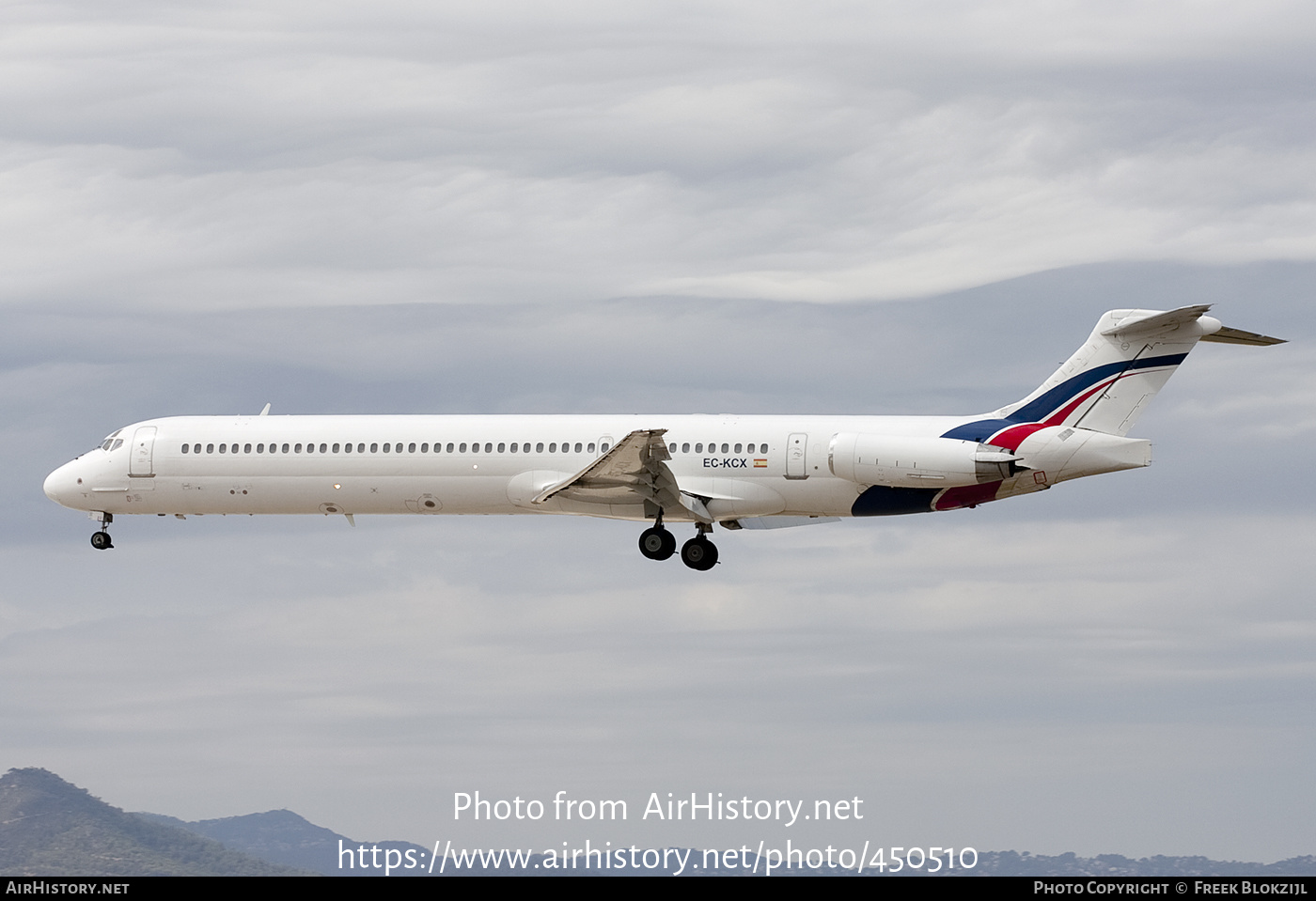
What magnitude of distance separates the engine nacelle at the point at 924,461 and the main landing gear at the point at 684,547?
492 centimetres

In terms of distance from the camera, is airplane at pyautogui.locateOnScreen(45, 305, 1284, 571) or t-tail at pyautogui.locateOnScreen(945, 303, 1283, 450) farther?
airplane at pyautogui.locateOnScreen(45, 305, 1284, 571)

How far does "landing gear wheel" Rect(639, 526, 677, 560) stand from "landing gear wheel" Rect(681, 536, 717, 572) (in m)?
0.58

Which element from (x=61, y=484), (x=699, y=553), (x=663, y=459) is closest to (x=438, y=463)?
(x=663, y=459)

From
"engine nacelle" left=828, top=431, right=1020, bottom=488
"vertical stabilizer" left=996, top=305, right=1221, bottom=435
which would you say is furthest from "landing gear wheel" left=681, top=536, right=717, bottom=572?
"vertical stabilizer" left=996, top=305, right=1221, bottom=435

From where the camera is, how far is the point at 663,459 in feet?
128

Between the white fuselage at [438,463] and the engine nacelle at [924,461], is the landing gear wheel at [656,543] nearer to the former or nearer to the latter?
the white fuselage at [438,463]

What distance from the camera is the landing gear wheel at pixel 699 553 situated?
1650 inches

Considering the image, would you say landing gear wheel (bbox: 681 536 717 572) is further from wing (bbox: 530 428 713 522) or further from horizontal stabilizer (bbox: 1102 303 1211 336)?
horizontal stabilizer (bbox: 1102 303 1211 336)

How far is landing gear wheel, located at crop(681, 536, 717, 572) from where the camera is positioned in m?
41.9
